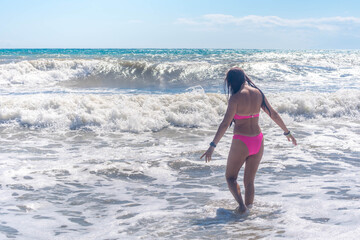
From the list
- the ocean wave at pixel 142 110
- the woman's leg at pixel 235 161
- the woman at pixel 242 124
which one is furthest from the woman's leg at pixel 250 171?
the ocean wave at pixel 142 110

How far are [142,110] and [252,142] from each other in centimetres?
770

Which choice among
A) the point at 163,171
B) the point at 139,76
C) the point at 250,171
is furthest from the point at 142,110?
the point at 139,76

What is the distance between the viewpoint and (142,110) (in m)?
11.4

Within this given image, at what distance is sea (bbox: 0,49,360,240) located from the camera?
3908 millimetres

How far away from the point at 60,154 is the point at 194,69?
20.8 m

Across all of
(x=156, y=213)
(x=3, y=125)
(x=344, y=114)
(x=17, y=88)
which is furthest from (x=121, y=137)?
(x=17, y=88)

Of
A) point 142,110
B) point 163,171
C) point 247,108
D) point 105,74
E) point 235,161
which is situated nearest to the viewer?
point 247,108

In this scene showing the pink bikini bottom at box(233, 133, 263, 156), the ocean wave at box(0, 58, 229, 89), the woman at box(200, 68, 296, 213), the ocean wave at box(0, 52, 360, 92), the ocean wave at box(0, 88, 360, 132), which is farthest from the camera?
the ocean wave at box(0, 58, 229, 89)

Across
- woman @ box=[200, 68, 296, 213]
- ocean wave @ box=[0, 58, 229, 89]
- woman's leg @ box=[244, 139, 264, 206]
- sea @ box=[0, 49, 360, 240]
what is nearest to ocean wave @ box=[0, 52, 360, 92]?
ocean wave @ box=[0, 58, 229, 89]

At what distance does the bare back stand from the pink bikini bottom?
44 mm

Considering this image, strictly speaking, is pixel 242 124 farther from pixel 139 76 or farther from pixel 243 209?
pixel 139 76

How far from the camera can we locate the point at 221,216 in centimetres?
416

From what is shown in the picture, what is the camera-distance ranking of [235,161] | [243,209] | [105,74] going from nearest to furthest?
[235,161], [243,209], [105,74]

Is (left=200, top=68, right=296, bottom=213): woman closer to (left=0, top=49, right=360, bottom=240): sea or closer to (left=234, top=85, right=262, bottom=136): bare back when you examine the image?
(left=234, top=85, right=262, bottom=136): bare back
